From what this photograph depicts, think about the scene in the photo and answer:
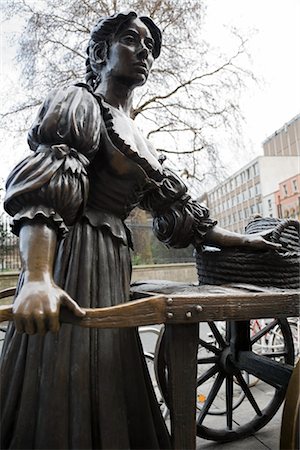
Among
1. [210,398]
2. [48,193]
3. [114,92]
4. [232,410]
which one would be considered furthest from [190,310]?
[232,410]

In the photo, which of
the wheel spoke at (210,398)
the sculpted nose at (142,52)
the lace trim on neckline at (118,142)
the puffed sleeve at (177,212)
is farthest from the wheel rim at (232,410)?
the sculpted nose at (142,52)

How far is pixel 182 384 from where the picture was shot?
34.2 inches

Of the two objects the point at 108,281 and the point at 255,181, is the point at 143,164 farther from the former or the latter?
the point at 255,181

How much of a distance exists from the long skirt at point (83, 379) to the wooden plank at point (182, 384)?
0.08 metres

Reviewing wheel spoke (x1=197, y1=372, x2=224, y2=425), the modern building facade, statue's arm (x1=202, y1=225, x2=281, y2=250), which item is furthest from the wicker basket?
the modern building facade

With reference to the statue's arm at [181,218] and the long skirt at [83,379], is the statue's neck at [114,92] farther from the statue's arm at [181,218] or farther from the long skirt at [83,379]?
the long skirt at [83,379]

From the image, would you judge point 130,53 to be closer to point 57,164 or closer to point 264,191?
point 57,164

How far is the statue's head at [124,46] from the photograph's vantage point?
1016 millimetres

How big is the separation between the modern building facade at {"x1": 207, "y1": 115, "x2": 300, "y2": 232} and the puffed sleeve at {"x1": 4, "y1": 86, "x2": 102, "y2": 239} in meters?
3.82

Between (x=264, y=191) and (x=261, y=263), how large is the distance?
7.25 metres

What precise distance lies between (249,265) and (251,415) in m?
1.04

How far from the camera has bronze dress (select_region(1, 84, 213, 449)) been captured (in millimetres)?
805

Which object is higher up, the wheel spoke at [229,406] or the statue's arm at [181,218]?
the statue's arm at [181,218]

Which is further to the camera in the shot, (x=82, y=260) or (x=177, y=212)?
(x=177, y=212)
